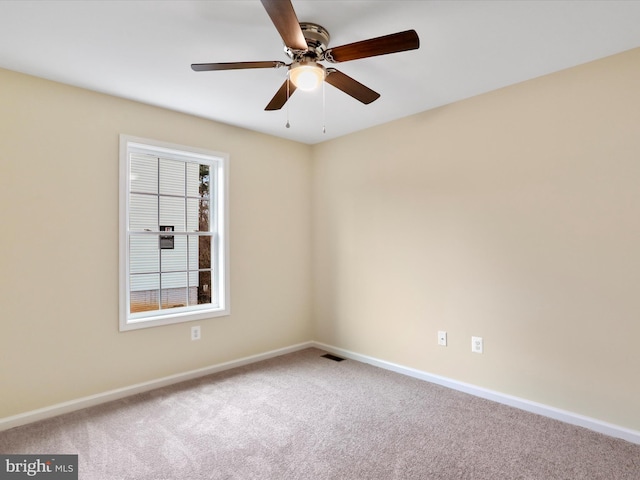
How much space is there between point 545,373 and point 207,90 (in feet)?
10.9

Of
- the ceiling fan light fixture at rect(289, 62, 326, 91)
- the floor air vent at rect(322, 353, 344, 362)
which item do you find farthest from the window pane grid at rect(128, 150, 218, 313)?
the ceiling fan light fixture at rect(289, 62, 326, 91)

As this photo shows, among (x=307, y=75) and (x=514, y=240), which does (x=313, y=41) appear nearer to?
(x=307, y=75)

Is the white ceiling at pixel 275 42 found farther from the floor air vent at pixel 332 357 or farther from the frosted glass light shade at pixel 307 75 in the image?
the floor air vent at pixel 332 357

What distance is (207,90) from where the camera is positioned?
2.84m

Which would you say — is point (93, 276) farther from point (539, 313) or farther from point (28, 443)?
point (539, 313)

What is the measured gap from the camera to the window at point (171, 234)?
3115 millimetres

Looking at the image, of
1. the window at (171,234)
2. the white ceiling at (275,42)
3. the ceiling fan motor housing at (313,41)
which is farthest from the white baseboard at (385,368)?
the ceiling fan motor housing at (313,41)

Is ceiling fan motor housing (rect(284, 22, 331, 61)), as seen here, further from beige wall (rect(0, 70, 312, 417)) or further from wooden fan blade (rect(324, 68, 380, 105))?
beige wall (rect(0, 70, 312, 417))

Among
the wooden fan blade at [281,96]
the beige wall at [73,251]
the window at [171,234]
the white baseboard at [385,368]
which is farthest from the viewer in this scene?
the window at [171,234]

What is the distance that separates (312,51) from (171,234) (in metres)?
2.18

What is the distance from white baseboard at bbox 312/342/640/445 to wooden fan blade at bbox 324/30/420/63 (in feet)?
8.52

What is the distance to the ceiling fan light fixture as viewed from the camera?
1.98m

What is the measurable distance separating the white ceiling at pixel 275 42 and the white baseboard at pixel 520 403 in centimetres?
241

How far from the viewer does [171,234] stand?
339 centimetres
